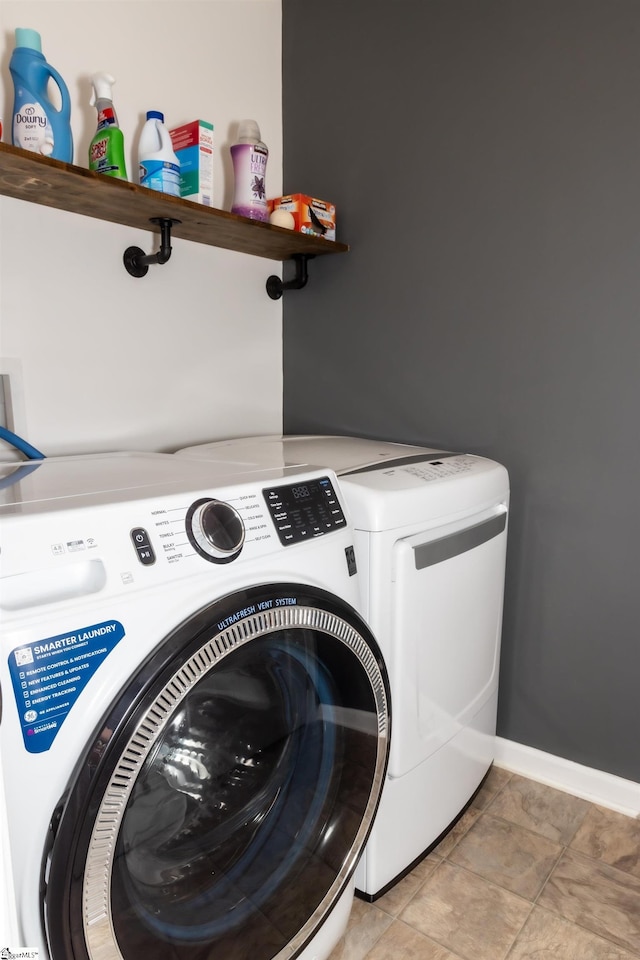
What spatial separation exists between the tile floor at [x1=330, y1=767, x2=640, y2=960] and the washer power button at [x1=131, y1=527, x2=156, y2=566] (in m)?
0.92

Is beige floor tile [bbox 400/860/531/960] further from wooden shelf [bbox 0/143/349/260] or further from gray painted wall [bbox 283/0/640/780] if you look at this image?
wooden shelf [bbox 0/143/349/260]

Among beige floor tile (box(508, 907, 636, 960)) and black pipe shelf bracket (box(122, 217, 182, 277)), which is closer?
beige floor tile (box(508, 907, 636, 960))

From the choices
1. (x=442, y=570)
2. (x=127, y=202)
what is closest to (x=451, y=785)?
(x=442, y=570)

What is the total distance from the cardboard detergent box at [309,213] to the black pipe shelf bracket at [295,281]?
12 cm

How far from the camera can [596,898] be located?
1.34 meters

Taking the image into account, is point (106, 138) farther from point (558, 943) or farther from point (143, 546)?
point (558, 943)

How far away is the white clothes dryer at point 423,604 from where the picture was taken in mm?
1182

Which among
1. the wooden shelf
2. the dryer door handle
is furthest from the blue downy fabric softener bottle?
the dryer door handle

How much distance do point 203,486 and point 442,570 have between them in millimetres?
592

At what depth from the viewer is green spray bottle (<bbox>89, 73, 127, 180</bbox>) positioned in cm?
128

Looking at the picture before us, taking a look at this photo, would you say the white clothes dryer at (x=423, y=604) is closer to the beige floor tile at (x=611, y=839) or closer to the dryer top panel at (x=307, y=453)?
the dryer top panel at (x=307, y=453)

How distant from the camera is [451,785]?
4.80 ft

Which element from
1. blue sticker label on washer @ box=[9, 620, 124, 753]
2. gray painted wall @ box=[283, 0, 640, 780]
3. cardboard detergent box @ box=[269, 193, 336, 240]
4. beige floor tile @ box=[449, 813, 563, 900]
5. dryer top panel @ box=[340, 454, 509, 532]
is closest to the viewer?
blue sticker label on washer @ box=[9, 620, 124, 753]

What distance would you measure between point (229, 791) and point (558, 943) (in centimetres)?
79
